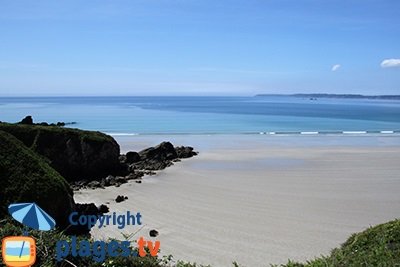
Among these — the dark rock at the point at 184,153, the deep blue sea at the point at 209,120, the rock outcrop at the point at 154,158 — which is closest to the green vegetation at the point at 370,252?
the rock outcrop at the point at 154,158

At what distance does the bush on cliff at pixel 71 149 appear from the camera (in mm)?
19641

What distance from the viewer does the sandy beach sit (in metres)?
11.6

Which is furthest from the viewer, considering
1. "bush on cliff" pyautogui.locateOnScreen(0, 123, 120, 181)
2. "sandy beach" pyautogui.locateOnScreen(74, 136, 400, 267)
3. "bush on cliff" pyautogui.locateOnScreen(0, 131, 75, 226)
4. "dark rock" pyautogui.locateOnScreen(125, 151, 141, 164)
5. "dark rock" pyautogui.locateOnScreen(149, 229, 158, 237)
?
"dark rock" pyautogui.locateOnScreen(125, 151, 141, 164)

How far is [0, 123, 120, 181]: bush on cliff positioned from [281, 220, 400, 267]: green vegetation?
15360 millimetres

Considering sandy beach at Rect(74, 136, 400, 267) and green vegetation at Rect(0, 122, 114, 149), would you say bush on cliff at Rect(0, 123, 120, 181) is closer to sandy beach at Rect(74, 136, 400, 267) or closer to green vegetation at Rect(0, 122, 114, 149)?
green vegetation at Rect(0, 122, 114, 149)

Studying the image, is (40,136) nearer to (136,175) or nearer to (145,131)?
(136,175)

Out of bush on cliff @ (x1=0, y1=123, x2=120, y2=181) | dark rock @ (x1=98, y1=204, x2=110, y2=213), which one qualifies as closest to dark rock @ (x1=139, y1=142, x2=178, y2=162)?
bush on cliff @ (x1=0, y1=123, x2=120, y2=181)

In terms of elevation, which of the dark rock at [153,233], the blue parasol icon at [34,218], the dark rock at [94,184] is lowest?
the dark rock at [94,184]

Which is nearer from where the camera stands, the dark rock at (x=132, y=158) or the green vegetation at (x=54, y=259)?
the green vegetation at (x=54, y=259)

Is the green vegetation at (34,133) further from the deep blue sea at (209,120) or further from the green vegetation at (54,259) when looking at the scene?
the deep blue sea at (209,120)

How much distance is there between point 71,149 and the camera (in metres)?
20.3

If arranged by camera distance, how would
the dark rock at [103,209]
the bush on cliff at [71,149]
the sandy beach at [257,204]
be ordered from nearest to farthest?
the sandy beach at [257,204] < the dark rock at [103,209] < the bush on cliff at [71,149]

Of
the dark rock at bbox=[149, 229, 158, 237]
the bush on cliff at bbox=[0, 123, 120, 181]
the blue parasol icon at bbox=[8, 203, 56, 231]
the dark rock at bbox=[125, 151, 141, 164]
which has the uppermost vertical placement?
the blue parasol icon at bbox=[8, 203, 56, 231]

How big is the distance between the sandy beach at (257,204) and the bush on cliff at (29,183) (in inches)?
102
